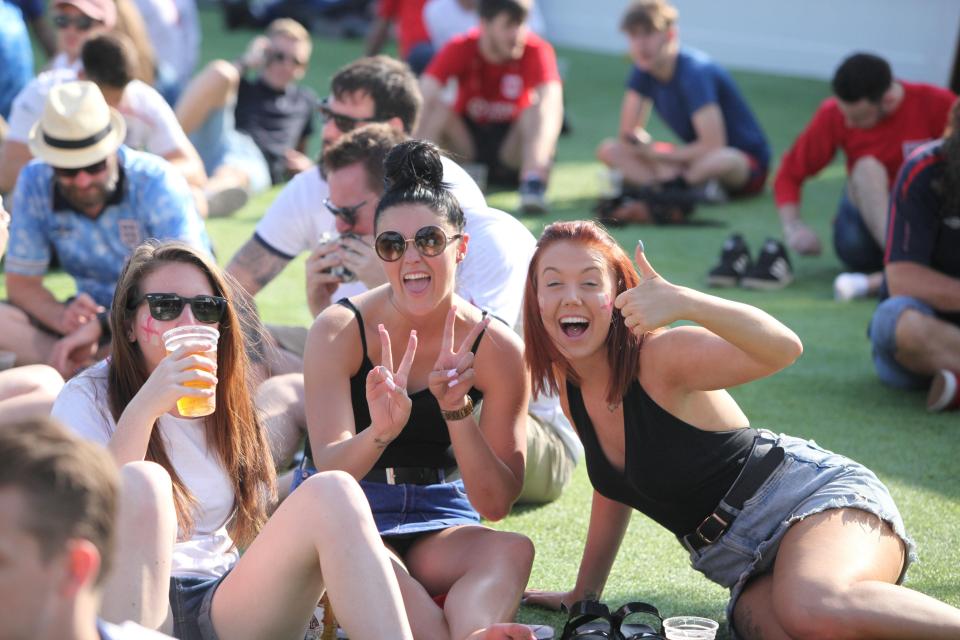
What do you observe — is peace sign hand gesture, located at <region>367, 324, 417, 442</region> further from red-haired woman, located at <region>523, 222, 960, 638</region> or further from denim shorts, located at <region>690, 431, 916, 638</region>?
denim shorts, located at <region>690, 431, 916, 638</region>

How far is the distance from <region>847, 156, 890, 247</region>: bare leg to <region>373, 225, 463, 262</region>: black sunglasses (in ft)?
14.4

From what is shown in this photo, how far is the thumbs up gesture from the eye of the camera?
324cm

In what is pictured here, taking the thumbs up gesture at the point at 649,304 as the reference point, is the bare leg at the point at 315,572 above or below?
below

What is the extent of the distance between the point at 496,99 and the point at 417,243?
6308 millimetres

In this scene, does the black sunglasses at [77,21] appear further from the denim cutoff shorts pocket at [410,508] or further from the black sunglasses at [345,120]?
the denim cutoff shorts pocket at [410,508]

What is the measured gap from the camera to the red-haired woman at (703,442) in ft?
10.7

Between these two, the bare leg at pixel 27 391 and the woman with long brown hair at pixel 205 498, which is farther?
the bare leg at pixel 27 391

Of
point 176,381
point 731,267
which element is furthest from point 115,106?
point 176,381

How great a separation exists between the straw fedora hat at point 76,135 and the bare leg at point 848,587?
337 cm

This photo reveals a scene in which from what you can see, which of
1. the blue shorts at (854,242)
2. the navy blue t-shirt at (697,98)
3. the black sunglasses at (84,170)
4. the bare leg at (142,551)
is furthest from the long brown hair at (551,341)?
the navy blue t-shirt at (697,98)

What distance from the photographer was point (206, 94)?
29.2 ft

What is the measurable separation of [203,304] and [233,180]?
565 centimetres

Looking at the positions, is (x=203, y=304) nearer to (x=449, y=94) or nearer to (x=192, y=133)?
(x=192, y=133)

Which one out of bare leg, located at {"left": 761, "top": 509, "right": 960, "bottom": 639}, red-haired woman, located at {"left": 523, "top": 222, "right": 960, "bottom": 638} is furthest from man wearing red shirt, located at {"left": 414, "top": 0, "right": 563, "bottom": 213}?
bare leg, located at {"left": 761, "top": 509, "right": 960, "bottom": 639}
